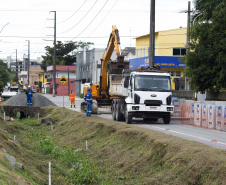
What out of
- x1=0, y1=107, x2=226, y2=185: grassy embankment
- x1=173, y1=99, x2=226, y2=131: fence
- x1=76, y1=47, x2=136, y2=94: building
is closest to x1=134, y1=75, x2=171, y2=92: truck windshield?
x1=173, y1=99, x2=226, y2=131: fence

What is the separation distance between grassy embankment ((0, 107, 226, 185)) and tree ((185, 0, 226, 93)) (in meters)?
8.77

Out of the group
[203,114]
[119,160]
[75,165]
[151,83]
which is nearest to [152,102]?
[151,83]

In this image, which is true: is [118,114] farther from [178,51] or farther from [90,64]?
[90,64]

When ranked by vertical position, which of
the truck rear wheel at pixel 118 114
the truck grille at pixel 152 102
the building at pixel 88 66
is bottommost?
the truck rear wheel at pixel 118 114

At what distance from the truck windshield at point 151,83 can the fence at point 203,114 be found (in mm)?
2222

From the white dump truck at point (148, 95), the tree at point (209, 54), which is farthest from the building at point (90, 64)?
the white dump truck at point (148, 95)

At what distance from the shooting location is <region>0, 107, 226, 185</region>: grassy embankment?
368 inches

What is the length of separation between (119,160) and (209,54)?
14.0 meters

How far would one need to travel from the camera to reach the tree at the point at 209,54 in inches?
994

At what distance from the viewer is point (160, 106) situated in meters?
22.7

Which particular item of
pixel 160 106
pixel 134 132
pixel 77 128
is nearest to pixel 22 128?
pixel 77 128

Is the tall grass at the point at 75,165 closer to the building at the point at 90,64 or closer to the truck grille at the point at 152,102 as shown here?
the truck grille at the point at 152,102

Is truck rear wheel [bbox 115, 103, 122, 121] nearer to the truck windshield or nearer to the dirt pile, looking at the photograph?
the truck windshield

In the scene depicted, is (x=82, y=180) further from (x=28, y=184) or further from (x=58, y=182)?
(x=28, y=184)
